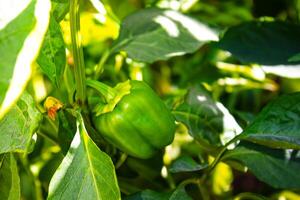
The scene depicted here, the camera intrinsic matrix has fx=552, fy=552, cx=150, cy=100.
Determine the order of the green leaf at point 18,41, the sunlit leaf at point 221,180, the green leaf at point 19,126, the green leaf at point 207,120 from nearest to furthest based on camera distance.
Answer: the green leaf at point 18,41
the green leaf at point 19,126
the green leaf at point 207,120
the sunlit leaf at point 221,180

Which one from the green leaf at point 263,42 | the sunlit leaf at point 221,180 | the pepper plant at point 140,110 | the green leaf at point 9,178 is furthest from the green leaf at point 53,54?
the sunlit leaf at point 221,180

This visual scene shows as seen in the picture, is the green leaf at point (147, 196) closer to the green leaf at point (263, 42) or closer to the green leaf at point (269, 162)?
the green leaf at point (269, 162)

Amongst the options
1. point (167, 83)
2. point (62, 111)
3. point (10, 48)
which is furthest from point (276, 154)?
point (167, 83)

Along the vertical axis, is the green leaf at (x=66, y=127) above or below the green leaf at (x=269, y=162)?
above

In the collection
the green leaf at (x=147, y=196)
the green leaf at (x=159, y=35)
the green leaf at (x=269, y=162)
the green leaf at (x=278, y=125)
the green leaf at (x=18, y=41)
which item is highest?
the green leaf at (x=18, y=41)

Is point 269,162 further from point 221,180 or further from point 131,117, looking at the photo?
point 221,180

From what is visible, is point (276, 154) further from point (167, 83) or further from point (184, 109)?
point (167, 83)

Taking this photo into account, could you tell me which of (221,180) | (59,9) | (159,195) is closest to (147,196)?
(159,195)
